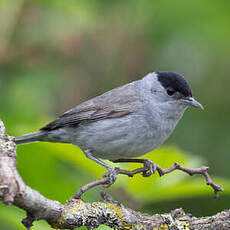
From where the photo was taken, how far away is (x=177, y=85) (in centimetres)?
480

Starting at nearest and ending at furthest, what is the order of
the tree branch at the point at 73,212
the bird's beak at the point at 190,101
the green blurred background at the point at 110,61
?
the tree branch at the point at 73,212 → the bird's beak at the point at 190,101 → the green blurred background at the point at 110,61

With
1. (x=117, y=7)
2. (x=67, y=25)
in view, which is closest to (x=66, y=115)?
(x=67, y=25)

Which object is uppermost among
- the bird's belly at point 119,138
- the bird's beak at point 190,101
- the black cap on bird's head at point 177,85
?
the black cap on bird's head at point 177,85

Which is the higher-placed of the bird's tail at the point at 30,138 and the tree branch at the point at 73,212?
the tree branch at the point at 73,212

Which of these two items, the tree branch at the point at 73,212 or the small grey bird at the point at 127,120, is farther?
the small grey bird at the point at 127,120

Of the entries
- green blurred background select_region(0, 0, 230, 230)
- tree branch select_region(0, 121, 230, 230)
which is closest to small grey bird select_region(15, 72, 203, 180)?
green blurred background select_region(0, 0, 230, 230)

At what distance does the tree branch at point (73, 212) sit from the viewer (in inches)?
87.2

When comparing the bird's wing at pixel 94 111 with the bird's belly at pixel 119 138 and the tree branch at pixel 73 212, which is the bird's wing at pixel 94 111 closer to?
the bird's belly at pixel 119 138

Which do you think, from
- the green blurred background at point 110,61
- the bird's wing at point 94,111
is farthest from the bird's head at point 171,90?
the green blurred background at point 110,61

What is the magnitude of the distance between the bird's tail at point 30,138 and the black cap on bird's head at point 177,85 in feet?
4.90

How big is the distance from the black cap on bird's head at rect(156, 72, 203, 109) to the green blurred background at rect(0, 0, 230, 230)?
0.60 metres

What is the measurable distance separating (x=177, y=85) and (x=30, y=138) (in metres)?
1.72

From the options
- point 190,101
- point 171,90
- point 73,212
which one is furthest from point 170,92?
point 73,212

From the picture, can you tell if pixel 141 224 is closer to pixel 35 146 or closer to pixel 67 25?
pixel 35 146
